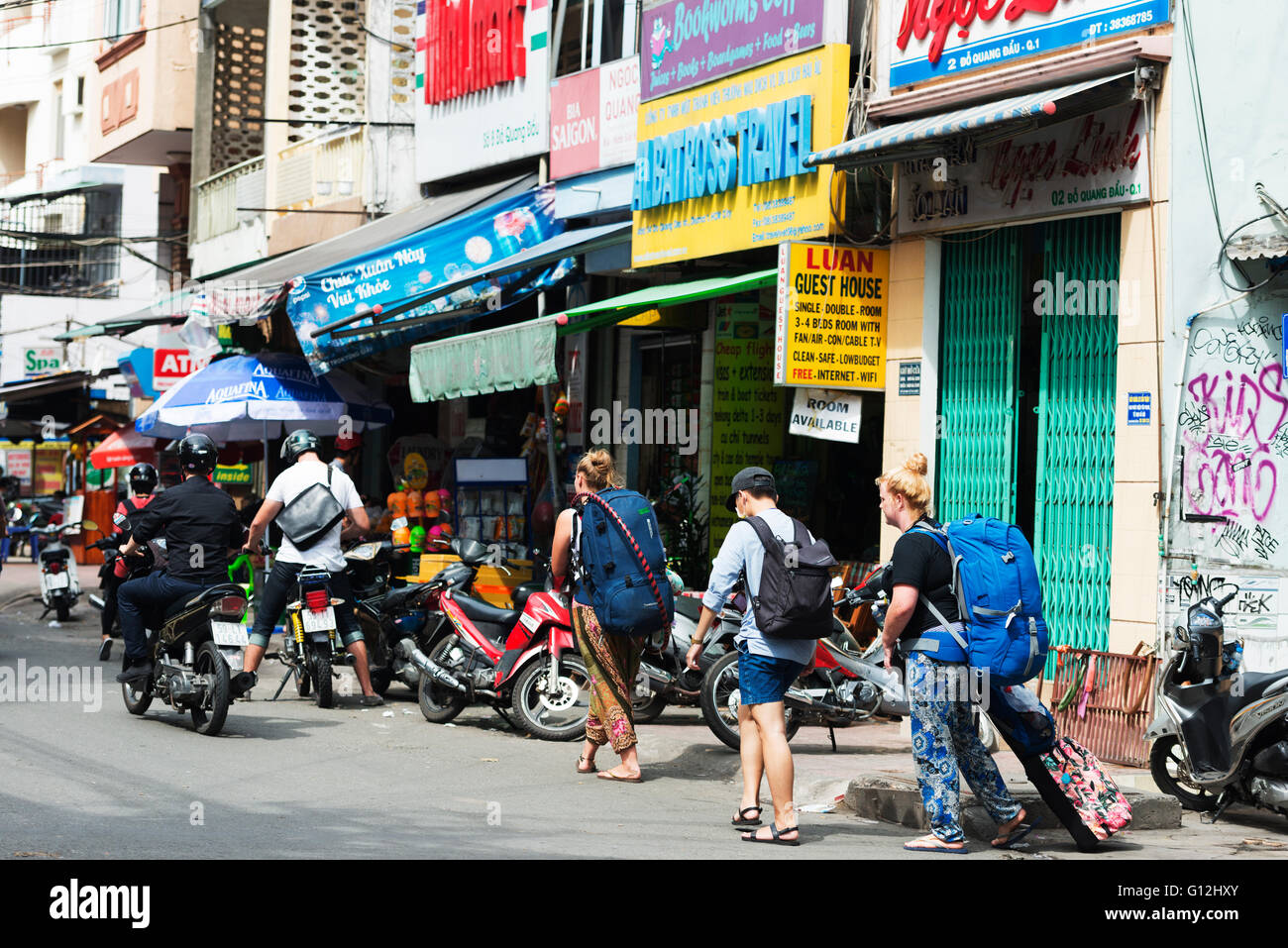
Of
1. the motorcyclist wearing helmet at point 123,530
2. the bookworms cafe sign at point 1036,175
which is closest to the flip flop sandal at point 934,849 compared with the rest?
the bookworms cafe sign at point 1036,175

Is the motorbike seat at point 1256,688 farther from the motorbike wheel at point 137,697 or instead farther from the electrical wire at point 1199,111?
the motorbike wheel at point 137,697

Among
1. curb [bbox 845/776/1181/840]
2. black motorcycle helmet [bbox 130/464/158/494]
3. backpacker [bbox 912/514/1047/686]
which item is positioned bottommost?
curb [bbox 845/776/1181/840]

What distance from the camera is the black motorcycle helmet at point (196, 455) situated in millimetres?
10758

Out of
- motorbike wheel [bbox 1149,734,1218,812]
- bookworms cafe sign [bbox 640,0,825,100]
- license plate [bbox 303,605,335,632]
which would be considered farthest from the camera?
bookworms cafe sign [bbox 640,0,825,100]

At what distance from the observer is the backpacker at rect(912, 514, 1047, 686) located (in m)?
7.22

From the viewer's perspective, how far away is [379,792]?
27.9 ft

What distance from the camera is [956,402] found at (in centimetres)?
1184

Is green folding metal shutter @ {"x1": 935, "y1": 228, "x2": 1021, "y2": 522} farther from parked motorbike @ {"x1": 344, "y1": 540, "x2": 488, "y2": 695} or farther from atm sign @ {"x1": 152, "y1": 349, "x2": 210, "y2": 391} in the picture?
atm sign @ {"x1": 152, "y1": 349, "x2": 210, "y2": 391}

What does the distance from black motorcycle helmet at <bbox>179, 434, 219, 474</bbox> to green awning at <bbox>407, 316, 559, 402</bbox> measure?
11.9 feet

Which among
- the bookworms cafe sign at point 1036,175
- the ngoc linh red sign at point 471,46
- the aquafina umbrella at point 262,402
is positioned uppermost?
the ngoc linh red sign at point 471,46

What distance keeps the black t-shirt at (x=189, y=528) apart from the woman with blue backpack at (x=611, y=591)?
2481 millimetres

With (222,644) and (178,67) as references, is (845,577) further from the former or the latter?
(178,67)

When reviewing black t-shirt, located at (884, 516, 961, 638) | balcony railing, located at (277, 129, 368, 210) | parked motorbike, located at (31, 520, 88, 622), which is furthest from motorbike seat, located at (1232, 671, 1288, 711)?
balcony railing, located at (277, 129, 368, 210)

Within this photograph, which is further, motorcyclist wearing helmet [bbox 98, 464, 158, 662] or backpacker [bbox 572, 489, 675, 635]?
motorcyclist wearing helmet [bbox 98, 464, 158, 662]
